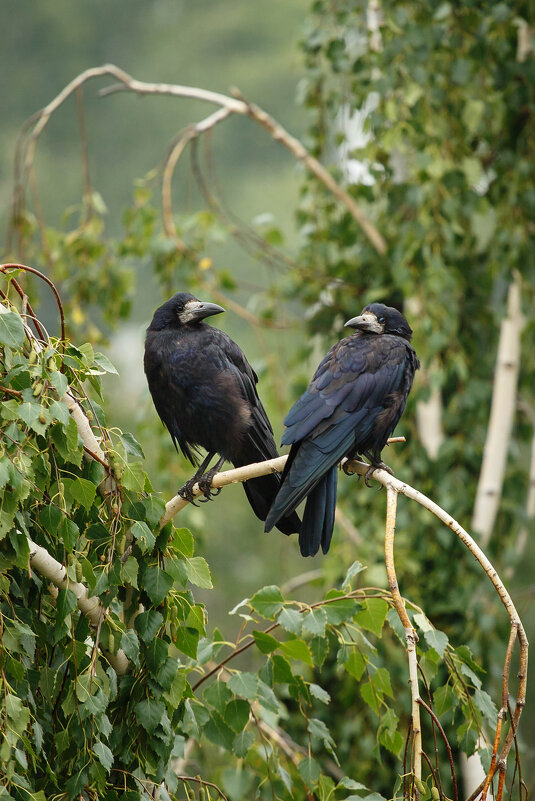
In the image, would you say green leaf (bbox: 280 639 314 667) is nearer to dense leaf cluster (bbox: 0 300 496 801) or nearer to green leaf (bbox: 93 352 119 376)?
dense leaf cluster (bbox: 0 300 496 801)

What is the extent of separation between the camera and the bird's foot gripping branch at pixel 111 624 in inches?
57.1

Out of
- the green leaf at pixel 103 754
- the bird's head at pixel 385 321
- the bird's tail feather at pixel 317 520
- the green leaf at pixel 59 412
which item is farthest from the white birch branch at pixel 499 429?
the green leaf at pixel 59 412

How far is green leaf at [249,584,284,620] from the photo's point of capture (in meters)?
1.65

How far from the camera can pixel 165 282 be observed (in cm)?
381

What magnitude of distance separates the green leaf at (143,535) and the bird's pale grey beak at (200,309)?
4.12 feet

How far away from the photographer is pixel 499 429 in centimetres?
392

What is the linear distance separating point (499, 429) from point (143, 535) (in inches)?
104

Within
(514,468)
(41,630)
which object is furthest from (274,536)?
(41,630)

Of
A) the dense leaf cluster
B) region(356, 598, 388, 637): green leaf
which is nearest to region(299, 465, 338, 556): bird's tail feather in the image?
the dense leaf cluster

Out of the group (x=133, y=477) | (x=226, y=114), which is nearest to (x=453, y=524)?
(x=133, y=477)

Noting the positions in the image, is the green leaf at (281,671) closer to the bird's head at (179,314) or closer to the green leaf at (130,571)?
the green leaf at (130,571)

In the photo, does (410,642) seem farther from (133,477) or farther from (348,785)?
(133,477)

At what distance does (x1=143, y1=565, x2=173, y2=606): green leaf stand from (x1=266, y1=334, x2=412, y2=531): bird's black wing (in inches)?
18.3

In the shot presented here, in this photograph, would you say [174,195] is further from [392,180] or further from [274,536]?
[392,180]
